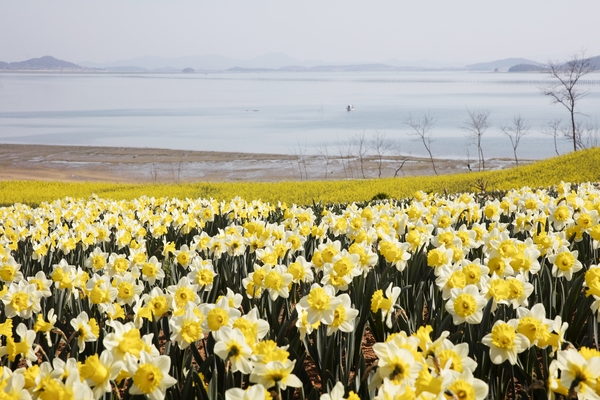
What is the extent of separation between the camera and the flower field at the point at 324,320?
1.97 m

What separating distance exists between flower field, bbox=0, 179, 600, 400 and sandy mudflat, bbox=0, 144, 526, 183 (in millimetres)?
25617

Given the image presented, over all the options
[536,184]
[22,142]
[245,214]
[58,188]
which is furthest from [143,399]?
[22,142]

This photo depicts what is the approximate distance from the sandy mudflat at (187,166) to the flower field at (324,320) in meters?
25.6

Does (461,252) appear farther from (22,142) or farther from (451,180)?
(22,142)

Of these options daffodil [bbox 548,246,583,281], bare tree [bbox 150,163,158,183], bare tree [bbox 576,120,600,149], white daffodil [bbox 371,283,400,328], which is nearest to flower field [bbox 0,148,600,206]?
daffodil [bbox 548,246,583,281]

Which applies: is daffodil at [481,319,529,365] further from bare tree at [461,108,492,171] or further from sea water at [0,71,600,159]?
sea water at [0,71,600,159]

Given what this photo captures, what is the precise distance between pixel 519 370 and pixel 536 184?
13260 millimetres

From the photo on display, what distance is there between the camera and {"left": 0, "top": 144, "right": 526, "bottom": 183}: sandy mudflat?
104 feet

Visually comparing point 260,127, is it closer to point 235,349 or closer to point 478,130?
point 478,130

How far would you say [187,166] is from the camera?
35.6 m

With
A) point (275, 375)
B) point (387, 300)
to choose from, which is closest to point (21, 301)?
point (275, 375)

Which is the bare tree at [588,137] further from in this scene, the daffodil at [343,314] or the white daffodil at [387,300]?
the daffodil at [343,314]

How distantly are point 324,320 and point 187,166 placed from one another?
33934 millimetres

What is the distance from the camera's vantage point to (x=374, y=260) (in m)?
3.45
